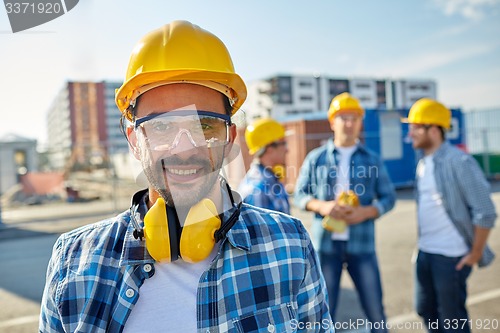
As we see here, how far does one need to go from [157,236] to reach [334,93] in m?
10.4

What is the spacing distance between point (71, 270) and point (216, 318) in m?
0.48

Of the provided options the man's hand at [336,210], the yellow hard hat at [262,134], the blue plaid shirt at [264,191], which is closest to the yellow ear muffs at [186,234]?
the blue plaid shirt at [264,191]

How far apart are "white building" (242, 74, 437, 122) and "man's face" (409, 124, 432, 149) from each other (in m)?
1.38

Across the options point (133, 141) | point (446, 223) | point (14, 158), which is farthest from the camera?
point (14, 158)

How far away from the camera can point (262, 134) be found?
3.76 m

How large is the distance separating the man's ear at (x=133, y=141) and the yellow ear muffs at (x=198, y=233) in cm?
26

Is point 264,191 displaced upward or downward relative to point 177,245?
downward

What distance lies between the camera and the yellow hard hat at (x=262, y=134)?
148 inches

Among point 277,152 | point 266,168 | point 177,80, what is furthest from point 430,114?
point 177,80

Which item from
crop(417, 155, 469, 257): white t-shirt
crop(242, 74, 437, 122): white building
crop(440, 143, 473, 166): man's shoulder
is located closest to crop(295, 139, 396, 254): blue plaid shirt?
crop(417, 155, 469, 257): white t-shirt

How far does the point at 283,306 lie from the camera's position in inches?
54.0

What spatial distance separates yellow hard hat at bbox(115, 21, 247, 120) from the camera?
4.20 feet

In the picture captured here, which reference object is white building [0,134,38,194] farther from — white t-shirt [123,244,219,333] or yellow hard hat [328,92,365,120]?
white t-shirt [123,244,219,333]

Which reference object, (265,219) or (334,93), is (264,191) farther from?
(334,93)
